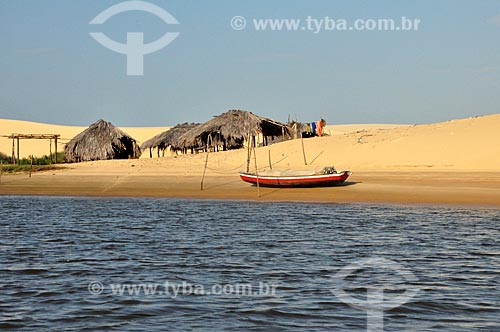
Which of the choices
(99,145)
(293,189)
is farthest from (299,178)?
(99,145)

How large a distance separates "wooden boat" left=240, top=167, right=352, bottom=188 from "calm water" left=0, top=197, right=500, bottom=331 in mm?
2751

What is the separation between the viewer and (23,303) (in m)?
9.39

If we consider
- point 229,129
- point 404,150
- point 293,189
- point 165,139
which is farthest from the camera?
point 165,139

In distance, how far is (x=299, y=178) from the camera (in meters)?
23.6

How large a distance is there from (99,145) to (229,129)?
652 centimetres

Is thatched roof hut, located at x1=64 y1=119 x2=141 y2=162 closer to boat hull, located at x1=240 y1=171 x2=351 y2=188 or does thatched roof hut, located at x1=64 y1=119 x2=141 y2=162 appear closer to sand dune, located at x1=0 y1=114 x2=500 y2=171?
sand dune, located at x1=0 y1=114 x2=500 y2=171

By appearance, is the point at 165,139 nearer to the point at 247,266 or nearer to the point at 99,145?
the point at 99,145

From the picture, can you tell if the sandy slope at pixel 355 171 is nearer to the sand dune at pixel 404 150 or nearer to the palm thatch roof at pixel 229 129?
the sand dune at pixel 404 150

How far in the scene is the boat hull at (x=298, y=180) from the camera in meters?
23.1

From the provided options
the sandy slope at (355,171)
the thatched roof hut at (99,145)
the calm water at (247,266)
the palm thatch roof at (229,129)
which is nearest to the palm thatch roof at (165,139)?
the palm thatch roof at (229,129)

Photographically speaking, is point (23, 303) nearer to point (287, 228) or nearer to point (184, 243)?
point (184, 243)

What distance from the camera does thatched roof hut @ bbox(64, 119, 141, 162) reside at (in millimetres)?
39688

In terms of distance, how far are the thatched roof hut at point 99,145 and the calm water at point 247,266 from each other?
19.5 m

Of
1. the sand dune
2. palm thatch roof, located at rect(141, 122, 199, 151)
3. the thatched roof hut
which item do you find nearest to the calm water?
the sand dune
